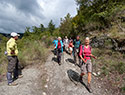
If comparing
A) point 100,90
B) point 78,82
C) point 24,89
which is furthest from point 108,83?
point 24,89

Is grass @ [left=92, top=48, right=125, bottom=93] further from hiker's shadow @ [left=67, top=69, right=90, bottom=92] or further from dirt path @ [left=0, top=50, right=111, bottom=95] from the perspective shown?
hiker's shadow @ [left=67, top=69, right=90, bottom=92]

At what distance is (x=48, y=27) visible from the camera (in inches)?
1724

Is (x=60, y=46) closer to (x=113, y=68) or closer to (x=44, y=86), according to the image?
Answer: (x=44, y=86)

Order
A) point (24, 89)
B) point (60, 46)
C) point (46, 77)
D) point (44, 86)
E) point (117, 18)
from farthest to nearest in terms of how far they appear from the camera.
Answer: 1. point (117, 18)
2. point (60, 46)
3. point (46, 77)
4. point (44, 86)
5. point (24, 89)

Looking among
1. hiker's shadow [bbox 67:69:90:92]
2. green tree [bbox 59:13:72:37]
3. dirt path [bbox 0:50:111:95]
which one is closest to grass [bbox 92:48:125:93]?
dirt path [bbox 0:50:111:95]

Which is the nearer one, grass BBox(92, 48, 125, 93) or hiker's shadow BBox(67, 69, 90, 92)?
grass BBox(92, 48, 125, 93)

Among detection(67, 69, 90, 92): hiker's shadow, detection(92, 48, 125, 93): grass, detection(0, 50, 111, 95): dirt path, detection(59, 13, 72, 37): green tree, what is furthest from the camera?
detection(59, 13, 72, 37): green tree

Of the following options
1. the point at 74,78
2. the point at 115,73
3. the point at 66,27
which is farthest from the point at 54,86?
the point at 66,27

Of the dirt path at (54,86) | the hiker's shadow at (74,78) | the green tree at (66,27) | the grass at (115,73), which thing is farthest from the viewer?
the green tree at (66,27)

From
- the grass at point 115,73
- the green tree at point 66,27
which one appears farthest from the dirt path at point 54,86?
the green tree at point 66,27

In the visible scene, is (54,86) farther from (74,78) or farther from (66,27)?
(66,27)

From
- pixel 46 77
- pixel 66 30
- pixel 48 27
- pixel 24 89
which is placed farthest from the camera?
pixel 48 27

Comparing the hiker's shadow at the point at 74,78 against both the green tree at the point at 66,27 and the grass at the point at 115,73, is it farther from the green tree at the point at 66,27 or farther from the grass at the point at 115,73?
the green tree at the point at 66,27

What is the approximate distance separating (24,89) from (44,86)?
2.82ft
